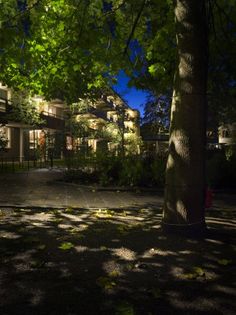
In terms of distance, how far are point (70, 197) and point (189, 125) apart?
212 inches

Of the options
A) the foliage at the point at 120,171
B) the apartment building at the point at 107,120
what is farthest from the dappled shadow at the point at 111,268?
the apartment building at the point at 107,120

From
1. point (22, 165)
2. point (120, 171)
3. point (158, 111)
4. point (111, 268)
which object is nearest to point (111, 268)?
point (111, 268)

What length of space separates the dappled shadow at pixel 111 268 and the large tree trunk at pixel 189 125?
1.46 feet

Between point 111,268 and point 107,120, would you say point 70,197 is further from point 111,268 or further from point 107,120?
point 107,120

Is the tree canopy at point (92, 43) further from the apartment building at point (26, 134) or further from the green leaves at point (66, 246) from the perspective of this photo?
the apartment building at point (26, 134)

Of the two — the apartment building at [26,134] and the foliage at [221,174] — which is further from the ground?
the apartment building at [26,134]

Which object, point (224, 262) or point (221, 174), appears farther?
point (221, 174)

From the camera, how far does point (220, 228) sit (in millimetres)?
7113

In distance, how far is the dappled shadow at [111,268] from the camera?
3771mm

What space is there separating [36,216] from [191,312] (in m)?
4.86

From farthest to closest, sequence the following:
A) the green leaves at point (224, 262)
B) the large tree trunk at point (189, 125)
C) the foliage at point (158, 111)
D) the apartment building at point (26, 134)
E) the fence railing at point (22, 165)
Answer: the foliage at point (158, 111), the apartment building at point (26, 134), the fence railing at point (22, 165), the large tree trunk at point (189, 125), the green leaves at point (224, 262)

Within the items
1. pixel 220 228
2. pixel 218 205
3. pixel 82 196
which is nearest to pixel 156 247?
pixel 220 228

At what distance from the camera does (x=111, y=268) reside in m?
4.81

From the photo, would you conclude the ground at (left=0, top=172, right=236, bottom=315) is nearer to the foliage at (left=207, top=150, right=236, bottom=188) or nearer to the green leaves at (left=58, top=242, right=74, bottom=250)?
the green leaves at (left=58, top=242, right=74, bottom=250)
